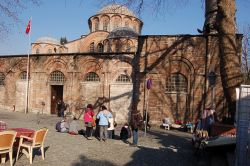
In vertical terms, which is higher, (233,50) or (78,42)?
(78,42)

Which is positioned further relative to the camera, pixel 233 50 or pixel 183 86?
pixel 183 86

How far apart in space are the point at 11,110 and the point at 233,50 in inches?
923

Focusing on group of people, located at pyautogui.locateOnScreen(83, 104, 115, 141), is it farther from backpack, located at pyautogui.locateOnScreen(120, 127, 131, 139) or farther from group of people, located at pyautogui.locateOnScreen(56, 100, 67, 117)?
group of people, located at pyautogui.locateOnScreen(56, 100, 67, 117)

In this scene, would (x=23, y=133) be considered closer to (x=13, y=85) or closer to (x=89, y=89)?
(x=89, y=89)

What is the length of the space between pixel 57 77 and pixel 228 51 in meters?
19.4

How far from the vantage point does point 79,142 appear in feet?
42.1

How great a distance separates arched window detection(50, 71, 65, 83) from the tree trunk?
18701 mm

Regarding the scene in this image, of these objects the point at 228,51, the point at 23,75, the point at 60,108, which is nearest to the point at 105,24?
the point at 23,75

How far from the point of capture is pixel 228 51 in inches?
409

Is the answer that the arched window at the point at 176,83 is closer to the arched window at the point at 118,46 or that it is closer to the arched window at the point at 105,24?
the arched window at the point at 118,46

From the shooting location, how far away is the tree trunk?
1038cm

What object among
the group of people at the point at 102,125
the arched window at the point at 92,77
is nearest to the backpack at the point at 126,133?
the group of people at the point at 102,125

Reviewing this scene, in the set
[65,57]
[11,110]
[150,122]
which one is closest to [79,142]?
[150,122]

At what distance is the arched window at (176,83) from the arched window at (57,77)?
9591 mm
